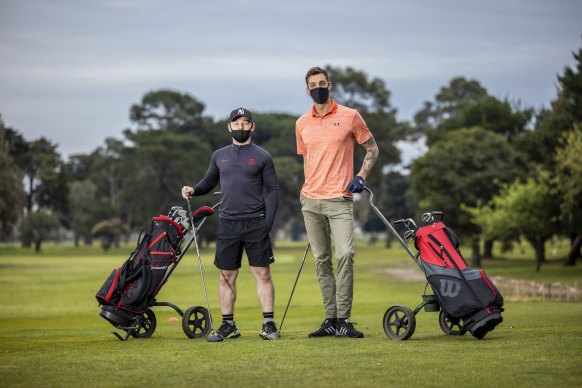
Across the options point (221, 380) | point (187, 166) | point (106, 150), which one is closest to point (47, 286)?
point (221, 380)

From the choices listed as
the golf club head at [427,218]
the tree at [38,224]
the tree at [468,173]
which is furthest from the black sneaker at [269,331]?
the tree at [38,224]

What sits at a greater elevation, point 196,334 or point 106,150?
point 106,150

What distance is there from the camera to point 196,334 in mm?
11891

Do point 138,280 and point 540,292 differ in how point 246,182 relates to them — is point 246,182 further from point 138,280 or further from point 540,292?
point 540,292

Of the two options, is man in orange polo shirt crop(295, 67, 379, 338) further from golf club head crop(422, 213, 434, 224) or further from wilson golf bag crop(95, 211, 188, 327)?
wilson golf bag crop(95, 211, 188, 327)

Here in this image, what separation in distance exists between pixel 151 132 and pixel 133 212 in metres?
13.6

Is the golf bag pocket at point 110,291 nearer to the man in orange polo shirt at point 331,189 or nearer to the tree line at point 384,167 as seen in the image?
the man in orange polo shirt at point 331,189

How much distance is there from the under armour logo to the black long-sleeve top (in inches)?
83.9

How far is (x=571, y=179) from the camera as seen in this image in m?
48.8

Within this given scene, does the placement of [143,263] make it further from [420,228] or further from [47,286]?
[47,286]

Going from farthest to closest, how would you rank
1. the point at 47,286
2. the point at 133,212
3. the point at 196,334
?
the point at 133,212 < the point at 47,286 < the point at 196,334

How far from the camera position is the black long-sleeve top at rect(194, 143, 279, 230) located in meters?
11.4

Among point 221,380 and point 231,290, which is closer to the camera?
point 221,380

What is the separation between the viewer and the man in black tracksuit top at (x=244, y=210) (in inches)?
450
